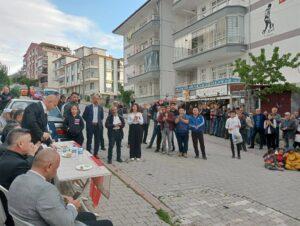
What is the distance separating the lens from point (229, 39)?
25422 millimetres

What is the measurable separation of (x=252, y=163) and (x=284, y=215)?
18.2 feet

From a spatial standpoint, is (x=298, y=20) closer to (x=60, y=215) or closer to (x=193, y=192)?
(x=193, y=192)

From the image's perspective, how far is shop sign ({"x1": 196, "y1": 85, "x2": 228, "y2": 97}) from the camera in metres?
23.3

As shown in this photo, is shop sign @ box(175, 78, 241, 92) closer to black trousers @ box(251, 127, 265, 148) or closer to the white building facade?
the white building facade

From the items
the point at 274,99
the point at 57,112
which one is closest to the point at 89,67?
the point at 274,99

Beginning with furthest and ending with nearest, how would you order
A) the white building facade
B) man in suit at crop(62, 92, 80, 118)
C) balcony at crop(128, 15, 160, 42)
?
balcony at crop(128, 15, 160, 42)
the white building facade
man in suit at crop(62, 92, 80, 118)

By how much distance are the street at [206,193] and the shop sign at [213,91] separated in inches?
479

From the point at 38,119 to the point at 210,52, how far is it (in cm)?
2218

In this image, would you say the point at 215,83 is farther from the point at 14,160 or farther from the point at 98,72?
the point at 98,72

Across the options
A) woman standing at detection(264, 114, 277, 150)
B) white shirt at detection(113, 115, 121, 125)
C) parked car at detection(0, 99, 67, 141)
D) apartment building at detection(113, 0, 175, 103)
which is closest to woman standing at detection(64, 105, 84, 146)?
parked car at detection(0, 99, 67, 141)

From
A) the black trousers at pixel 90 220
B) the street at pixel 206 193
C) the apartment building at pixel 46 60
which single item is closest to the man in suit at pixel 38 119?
the street at pixel 206 193

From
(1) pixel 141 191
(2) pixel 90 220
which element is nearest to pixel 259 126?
(1) pixel 141 191

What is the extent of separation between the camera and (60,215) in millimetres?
2912

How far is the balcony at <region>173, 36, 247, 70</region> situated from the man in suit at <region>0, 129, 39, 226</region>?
75.0 ft
